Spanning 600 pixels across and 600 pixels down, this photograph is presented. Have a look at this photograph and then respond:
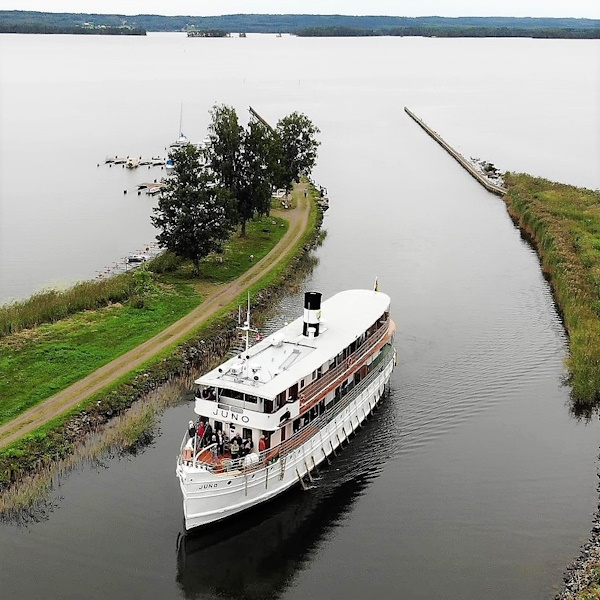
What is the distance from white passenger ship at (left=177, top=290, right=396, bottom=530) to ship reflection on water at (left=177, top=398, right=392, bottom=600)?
0.75m

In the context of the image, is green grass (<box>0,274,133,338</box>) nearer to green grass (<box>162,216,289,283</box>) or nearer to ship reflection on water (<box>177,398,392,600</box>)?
green grass (<box>162,216,289,283</box>)

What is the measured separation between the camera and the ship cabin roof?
38.0 meters

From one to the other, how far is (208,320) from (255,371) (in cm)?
1974

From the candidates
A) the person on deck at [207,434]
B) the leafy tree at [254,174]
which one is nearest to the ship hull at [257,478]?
the person on deck at [207,434]

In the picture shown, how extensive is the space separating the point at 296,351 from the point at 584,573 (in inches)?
683

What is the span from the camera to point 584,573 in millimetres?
32969

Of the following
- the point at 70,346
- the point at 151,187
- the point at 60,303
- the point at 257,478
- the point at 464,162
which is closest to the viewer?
the point at 257,478

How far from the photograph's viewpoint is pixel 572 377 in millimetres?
52031

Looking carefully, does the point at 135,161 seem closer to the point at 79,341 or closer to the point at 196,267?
the point at 196,267

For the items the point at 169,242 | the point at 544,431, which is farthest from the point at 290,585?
the point at 169,242

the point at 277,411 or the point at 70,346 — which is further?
the point at 70,346

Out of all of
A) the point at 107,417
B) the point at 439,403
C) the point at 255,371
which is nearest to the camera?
the point at 255,371

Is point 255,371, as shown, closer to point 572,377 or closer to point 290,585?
point 290,585

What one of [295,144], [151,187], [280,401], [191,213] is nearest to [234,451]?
[280,401]
